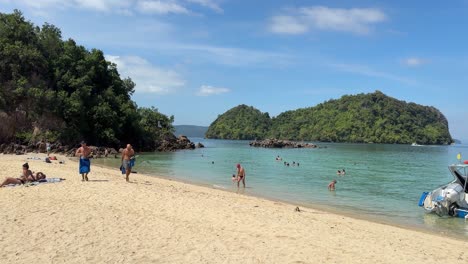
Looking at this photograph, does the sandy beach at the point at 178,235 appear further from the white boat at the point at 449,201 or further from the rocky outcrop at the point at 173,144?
the rocky outcrop at the point at 173,144

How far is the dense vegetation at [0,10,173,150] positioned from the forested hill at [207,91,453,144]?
117 m

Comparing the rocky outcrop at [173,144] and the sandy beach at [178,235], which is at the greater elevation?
the rocky outcrop at [173,144]

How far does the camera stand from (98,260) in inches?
279

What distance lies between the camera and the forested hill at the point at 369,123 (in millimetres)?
154375

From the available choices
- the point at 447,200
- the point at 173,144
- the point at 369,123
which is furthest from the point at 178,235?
the point at 369,123

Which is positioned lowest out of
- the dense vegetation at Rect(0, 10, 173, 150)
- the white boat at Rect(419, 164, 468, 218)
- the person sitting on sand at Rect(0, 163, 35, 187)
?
the white boat at Rect(419, 164, 468, 218)

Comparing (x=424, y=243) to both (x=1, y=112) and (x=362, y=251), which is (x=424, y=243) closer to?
(x=362, y=251)

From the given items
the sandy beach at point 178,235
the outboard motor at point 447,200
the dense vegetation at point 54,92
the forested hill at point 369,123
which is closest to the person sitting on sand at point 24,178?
the sandy beach at point 178,235

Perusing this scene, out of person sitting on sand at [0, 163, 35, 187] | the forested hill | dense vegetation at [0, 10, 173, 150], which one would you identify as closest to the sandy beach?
person sitting on sand at [0, 163, 35, 187]

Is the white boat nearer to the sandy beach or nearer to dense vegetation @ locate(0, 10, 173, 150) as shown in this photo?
the sandy beach

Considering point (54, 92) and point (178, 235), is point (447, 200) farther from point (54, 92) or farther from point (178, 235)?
point (54, 92)

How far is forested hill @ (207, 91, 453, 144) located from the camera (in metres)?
154

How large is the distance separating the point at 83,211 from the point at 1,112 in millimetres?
38520

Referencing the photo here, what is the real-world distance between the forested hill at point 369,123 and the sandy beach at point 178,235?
5863 inches
